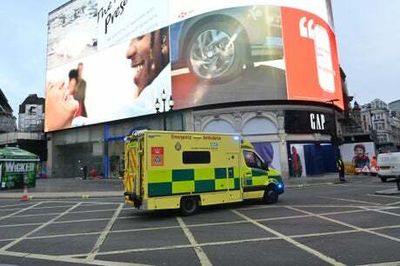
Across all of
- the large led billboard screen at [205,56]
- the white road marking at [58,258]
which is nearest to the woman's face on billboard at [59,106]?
the large led billboard screen at [205,56]

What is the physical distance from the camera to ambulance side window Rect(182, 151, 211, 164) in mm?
15672

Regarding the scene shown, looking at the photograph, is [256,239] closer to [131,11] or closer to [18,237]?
[18,237]

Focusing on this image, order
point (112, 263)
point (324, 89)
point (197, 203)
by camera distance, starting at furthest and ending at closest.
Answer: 1. point (324, 89)
2. point (197, 203)
3. point (112, 263)

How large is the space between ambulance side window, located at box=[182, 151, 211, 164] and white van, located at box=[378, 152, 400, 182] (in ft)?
55.9

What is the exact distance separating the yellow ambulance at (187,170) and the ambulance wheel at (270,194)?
0.25 metres

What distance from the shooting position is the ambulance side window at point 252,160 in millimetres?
17641

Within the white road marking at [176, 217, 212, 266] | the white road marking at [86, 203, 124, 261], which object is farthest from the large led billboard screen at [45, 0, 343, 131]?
the white road marking at [176, 217, 212, 266]

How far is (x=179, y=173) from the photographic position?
15.4 metres

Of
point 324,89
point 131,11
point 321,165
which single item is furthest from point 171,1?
point 321,165

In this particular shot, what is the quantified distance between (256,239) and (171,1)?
144ft

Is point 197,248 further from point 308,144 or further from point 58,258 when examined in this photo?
point 308,144

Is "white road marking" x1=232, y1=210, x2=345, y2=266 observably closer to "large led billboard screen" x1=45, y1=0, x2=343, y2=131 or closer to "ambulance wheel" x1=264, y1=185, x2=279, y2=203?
"ambulance wheel" x1=264, y1=185, x2=279, y2=203

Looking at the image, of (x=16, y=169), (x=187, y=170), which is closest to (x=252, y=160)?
(x=187, y=170)

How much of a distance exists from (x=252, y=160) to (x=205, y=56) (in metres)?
29.8
